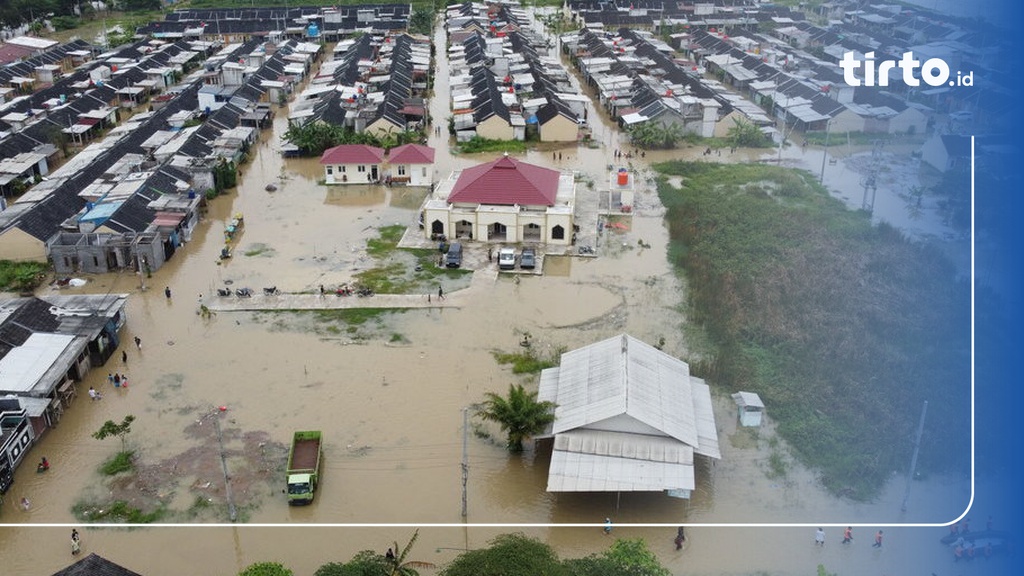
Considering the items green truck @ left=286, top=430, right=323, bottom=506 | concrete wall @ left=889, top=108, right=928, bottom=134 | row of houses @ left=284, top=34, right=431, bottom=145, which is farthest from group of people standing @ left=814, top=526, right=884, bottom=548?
concrete wall @ left=889, top=108, right=928, bottom=134

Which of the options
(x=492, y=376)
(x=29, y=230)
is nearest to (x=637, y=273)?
(x=492, y=376)

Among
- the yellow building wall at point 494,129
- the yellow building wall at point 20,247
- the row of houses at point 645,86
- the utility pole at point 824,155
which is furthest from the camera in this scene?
the row of houses at point 645,86

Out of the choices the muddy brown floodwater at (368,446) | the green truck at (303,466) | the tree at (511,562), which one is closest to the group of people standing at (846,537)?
the muddy brown floodwater at (368,446)

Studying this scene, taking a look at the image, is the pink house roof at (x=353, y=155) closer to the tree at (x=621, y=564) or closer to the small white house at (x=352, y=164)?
the small white house at (x=352, y=164)

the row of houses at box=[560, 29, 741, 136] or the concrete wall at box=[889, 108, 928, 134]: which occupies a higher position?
the row of houses at box=[560, 29, 741, 136]

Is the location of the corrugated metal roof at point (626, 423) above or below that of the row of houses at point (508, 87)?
below

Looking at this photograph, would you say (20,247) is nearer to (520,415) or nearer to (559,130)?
(520,415)

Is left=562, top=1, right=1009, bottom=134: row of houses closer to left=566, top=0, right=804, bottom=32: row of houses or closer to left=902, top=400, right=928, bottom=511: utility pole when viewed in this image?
left=566, top=0, right=804, bottom=32: row of houses
